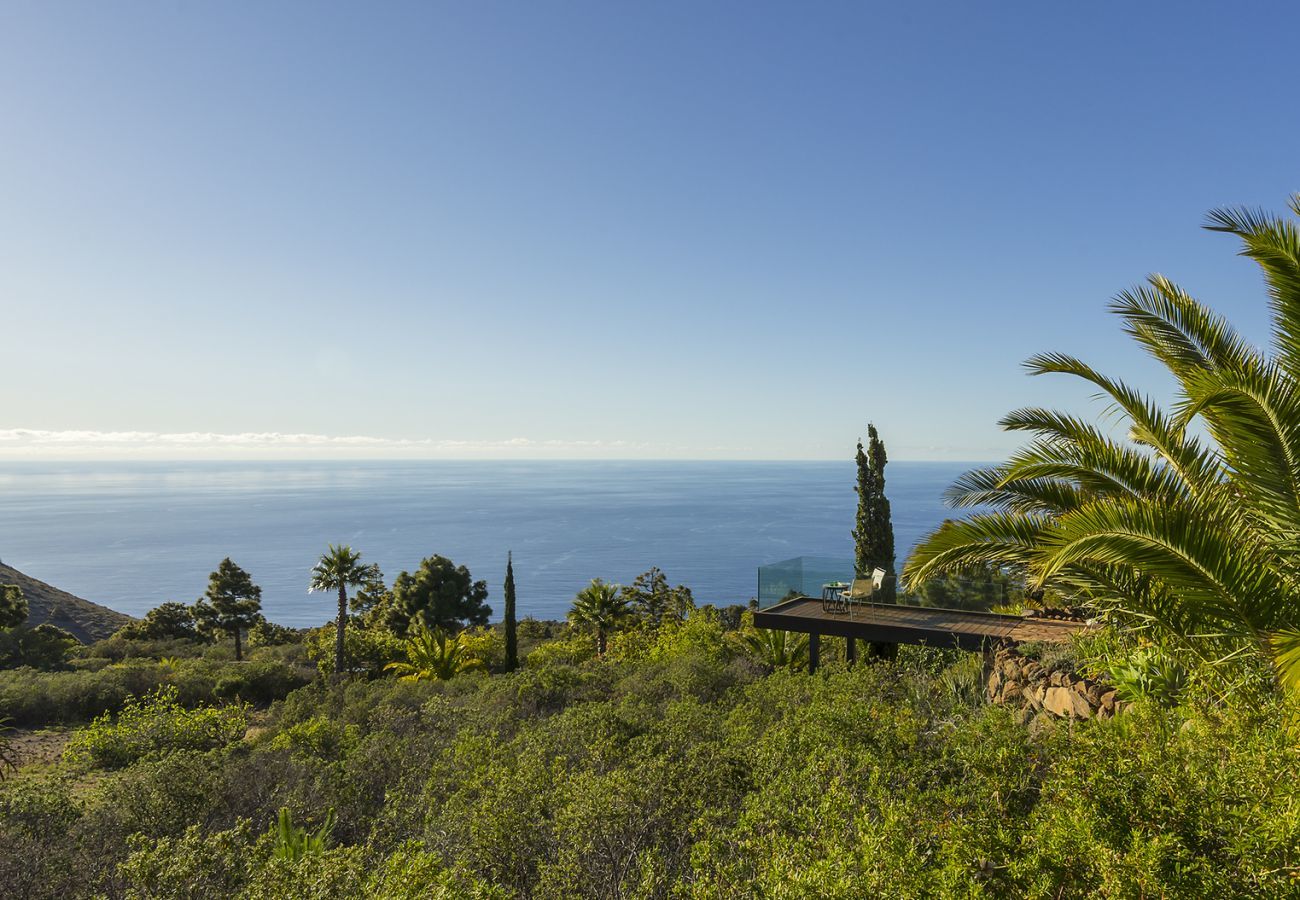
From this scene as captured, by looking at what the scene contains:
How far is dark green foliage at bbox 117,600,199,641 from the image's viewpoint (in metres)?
38.4

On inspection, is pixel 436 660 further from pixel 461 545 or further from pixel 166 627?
pixel 461 545

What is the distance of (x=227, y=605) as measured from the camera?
124ft

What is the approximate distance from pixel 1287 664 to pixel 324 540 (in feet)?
529

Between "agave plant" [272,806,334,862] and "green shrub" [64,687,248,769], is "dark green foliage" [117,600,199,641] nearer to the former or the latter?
"green shrub" [64,687,248,769]

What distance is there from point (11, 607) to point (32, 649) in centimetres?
346

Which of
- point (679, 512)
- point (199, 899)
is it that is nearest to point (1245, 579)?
point (199, 899)

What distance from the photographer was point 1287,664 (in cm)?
479

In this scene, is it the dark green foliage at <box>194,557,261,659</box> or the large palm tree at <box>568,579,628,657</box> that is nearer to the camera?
the large palm tree at <box>568,579,628,657</box>

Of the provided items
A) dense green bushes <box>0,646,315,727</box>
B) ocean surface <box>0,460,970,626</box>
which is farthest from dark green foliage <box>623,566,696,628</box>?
ocean surface <box>0,460,970,626</box>

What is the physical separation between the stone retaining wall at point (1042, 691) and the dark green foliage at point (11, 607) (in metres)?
42.4

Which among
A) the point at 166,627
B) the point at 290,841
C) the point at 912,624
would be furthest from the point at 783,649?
the point at 166,627

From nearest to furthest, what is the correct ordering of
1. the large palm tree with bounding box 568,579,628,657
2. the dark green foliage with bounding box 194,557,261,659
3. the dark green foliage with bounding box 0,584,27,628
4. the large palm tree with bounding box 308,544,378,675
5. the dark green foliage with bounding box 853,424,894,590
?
the dark green foliage with bounding box 853,424,894,590, the large palm tree with bounding box 308,544,378,675, the large palm tree with bounding box 568,579,628,657, the dark green foliage with bounding box 0,584,27,628, the dark green foliage with bounding box 194,557,261,659

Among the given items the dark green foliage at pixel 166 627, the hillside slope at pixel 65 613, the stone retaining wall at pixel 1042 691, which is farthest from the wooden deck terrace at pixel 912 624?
the hillside slope at pixel 65 613

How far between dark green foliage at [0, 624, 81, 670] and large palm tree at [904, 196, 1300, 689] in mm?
38148
